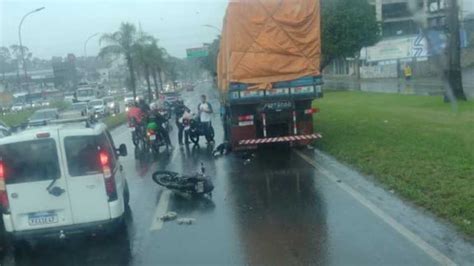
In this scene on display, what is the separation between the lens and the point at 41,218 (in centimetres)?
753

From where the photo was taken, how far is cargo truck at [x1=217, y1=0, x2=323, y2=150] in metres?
15.4

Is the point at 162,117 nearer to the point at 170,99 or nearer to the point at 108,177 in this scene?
the point at 108,177

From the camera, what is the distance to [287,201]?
32.1ft

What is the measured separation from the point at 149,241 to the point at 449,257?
151 inches

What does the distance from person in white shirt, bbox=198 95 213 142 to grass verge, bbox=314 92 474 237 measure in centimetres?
382

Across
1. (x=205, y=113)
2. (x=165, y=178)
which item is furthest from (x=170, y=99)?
(x=165, y=178)

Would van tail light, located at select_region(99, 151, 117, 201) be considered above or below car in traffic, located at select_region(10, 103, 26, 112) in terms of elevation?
above

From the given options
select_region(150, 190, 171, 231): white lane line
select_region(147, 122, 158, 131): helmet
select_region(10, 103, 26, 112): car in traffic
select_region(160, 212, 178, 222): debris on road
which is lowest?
select_region(10, 103, 26, 112): car in traffic

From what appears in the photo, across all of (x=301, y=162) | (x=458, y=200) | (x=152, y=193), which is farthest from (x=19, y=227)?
(x=301, y=162)

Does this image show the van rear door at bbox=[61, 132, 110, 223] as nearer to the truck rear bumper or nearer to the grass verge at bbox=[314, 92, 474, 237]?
the grass verge at bbox=[314, 92, 474, 237]

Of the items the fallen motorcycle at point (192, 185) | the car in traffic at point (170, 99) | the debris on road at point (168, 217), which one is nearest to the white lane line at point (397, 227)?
the fallen motorcycle at point (192, 185)

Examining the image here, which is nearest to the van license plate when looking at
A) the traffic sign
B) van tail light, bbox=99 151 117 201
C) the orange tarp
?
van tail light, bbox=99 151 117 201

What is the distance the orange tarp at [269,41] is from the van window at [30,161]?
840 cm

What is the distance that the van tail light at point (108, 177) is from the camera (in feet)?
25.2
